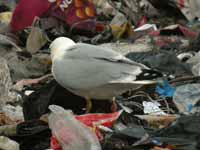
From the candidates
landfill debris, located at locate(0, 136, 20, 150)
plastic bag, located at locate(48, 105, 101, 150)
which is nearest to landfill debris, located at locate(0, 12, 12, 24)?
landfill debris, located at locate(0, 136, 20, 150)

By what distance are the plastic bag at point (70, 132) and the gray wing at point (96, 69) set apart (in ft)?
1.26

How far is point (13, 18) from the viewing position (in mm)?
6781

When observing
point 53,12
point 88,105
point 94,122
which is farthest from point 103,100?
point 53,12

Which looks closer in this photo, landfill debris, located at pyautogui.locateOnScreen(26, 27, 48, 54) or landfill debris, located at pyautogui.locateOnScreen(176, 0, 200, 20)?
landfill debris, located at pyautogui.locateOnScreen(26, 27, 48, 54)

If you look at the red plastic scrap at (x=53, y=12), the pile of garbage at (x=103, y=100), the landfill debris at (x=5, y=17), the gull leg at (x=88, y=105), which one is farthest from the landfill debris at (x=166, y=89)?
the landfill debris at (x=5, y=17)

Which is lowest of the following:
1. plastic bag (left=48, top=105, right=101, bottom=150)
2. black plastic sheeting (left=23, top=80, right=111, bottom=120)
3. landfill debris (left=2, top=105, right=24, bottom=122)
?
landfill debris (left=2, top=105, right=24, bottom=122)

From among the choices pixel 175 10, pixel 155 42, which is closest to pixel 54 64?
pixel 155 42

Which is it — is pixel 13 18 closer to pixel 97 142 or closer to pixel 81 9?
pixel 81 9

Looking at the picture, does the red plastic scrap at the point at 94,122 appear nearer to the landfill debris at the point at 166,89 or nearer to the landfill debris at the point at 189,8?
the landfill debris at the point at 166,89

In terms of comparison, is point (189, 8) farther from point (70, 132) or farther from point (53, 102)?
point (70, 132)

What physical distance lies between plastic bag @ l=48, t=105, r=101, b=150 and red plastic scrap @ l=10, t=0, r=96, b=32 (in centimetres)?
312

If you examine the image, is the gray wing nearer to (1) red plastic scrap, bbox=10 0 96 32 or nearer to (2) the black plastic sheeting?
(2) the black plastic sheeting

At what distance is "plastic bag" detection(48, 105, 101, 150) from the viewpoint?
3279 millimetres

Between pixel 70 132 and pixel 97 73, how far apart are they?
0.63 meters
